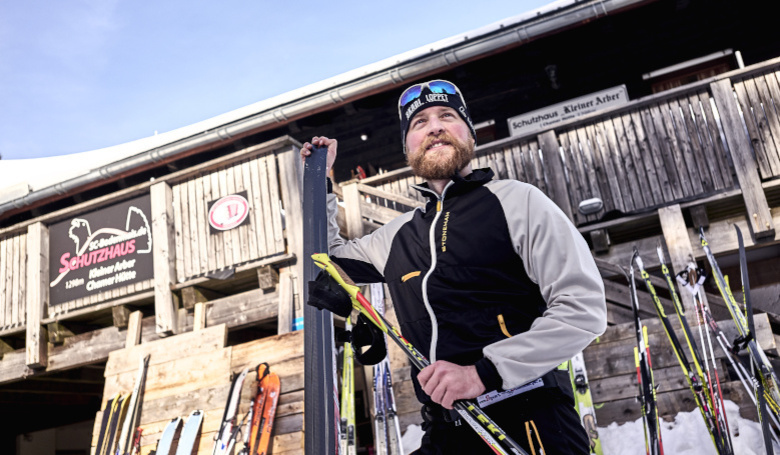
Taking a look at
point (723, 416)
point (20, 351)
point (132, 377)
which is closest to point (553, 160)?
point (723, 416)

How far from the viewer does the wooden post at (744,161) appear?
25.6 ft

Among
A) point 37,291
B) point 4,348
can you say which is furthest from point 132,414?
point 4,348

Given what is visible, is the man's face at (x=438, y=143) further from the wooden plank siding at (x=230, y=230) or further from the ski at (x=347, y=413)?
the wooden plank siding at (x=230, y=230)

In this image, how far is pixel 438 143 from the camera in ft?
7.52

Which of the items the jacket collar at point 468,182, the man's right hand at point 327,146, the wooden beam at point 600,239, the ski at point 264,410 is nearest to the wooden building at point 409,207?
the wooden beam at point 600,239

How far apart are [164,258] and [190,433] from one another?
280 centimetres

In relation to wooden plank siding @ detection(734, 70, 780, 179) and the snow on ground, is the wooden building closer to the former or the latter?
wooden plank siding @ detection(734, 70, 780, 179)

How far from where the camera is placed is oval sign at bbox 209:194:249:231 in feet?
28.8

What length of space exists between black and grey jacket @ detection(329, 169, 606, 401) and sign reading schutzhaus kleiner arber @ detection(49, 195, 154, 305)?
308 inches

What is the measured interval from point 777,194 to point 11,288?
11.7 metres

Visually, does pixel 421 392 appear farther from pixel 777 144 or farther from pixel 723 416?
pixel 777 144

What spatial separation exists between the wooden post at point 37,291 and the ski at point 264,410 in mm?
4528

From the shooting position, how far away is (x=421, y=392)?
206cm

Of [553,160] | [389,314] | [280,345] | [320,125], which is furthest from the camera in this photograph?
[320,125]
